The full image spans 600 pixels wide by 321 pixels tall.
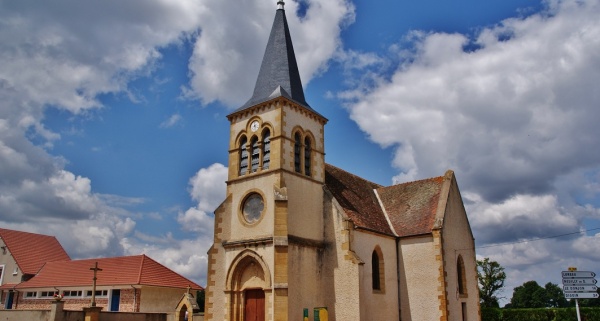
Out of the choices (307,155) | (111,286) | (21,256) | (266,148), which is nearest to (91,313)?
(111,286)

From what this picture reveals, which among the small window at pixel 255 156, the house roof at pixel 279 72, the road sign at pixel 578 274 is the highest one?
the house roof at pixel 279 72

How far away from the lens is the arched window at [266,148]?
2338cm

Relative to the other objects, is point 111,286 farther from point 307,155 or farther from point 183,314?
point 307,155

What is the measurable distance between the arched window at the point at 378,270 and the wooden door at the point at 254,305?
5.75 meters

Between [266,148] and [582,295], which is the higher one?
[266,148]

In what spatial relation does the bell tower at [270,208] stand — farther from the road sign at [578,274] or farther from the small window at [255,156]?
the road sign at [578,274]

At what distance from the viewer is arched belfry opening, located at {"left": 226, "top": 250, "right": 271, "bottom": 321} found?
2183 cm

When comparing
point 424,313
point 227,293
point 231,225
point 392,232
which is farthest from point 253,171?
point 424,313

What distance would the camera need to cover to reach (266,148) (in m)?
23.7

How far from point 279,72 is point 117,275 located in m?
20.4

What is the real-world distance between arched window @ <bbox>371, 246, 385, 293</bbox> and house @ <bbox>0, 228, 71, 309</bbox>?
33750 millimetres

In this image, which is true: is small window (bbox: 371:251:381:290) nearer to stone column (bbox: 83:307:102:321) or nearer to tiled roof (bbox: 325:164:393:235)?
tiled roof (bbox: 325:164:393:235)

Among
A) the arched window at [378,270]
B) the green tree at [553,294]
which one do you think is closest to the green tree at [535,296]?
the green tree at [553,294]

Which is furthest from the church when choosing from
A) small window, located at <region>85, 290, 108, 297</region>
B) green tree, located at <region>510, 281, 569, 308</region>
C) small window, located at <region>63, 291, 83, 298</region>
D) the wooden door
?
green tree, located at <region>510, 281, 569, 308</region>
